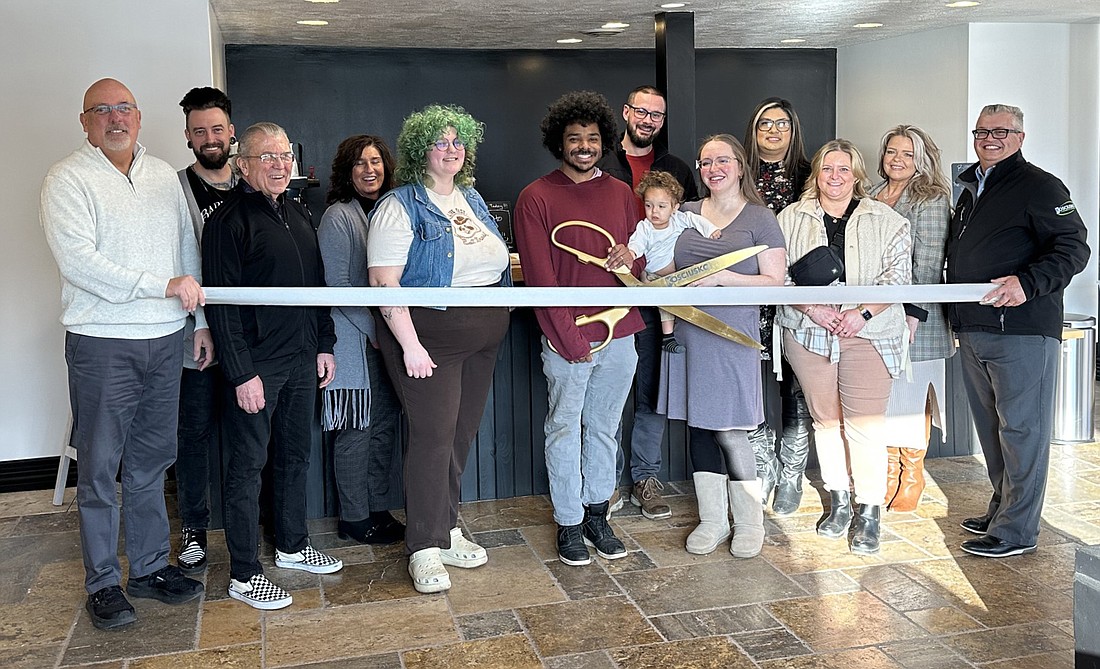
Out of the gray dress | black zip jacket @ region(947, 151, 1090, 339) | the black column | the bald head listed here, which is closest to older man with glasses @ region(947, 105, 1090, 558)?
black zip jacket @ region(947, 151, 1090, 339)

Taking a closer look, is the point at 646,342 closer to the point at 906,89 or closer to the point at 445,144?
the point at 445,144

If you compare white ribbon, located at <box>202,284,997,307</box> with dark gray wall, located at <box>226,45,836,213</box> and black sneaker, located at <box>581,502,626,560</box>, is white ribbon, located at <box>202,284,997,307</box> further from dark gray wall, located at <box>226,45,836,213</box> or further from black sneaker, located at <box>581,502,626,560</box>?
dark gray wall, located at <box>226,45,836,213</box>

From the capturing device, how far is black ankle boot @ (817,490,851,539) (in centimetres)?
413

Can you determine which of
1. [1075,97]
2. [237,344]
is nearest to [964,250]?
[237,344]

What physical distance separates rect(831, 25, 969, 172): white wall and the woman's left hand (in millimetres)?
4131

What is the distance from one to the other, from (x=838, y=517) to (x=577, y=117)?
6.09ft

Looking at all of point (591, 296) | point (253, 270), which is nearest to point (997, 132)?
point (591, 296)

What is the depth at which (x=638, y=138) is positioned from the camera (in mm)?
4438

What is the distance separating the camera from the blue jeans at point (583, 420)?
12.3ft

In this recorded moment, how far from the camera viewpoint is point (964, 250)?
395 centimetres

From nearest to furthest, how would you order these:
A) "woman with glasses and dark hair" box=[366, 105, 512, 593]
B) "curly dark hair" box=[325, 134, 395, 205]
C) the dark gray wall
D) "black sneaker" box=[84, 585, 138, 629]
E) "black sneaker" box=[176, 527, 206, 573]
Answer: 1. "black sneaker" box=[84, 585, 138, 629]
2. "woman with glasses and dark hair" box=[366, 105, 512, 593]
3. "black sneaker" box=[176, 527, 206, 573]
4. "curly dark hair" box=[325, 134, 395, 205]
5. the dark gray wall

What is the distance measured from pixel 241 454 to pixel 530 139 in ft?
17.3

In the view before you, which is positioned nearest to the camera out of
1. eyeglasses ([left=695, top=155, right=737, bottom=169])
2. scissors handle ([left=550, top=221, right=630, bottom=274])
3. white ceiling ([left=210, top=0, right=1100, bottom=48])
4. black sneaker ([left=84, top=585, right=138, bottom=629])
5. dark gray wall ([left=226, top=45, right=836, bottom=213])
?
black sneaker ([left=84, top=585, right=138, bottom=629])

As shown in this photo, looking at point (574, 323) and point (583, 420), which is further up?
point (574, 323)
